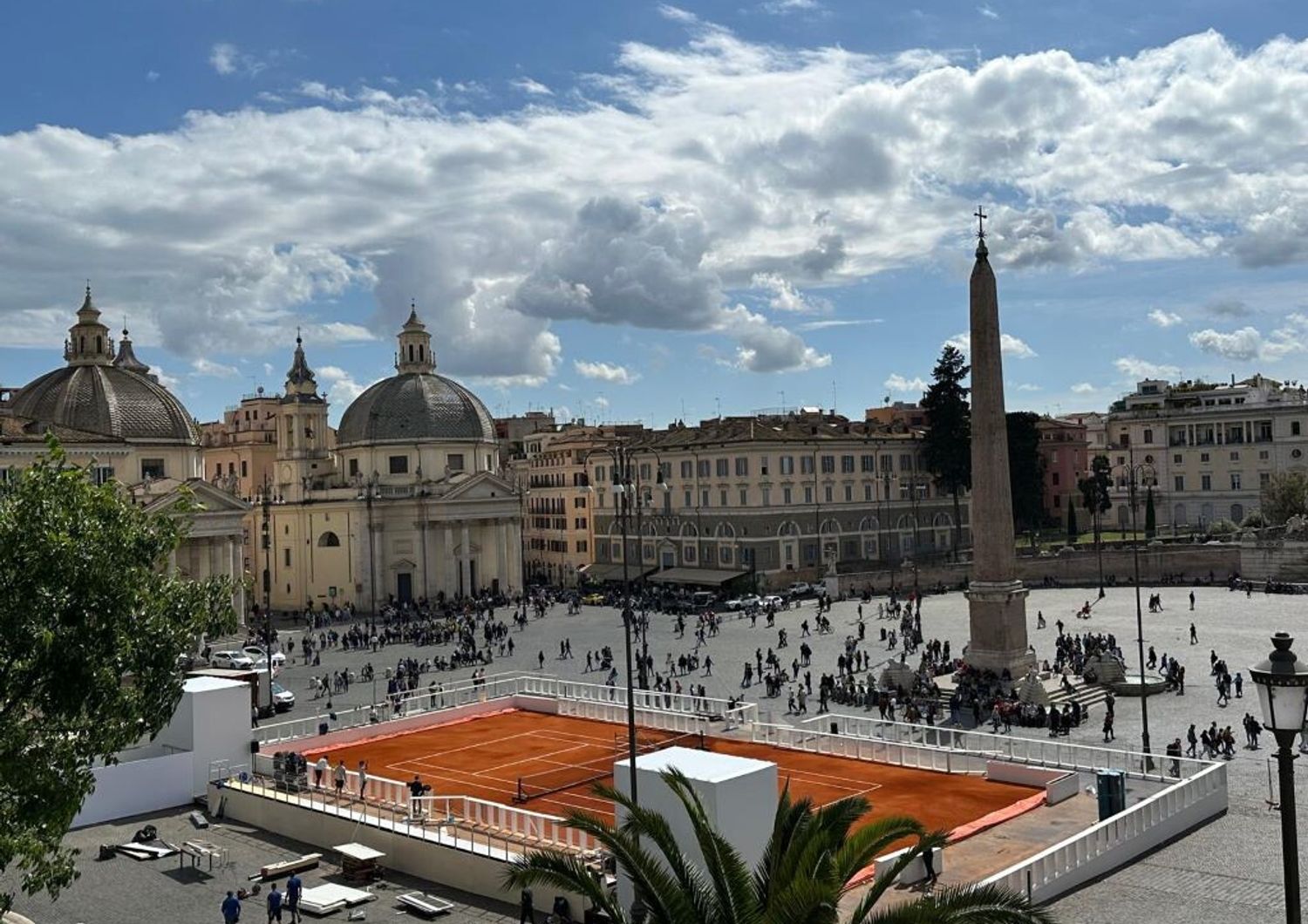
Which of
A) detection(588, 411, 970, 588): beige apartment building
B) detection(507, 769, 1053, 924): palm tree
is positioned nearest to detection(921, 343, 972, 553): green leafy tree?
detection(588, 411, 970, 588): beige apartment building

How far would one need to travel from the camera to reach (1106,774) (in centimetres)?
1969

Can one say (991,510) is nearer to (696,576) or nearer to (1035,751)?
(1035,751)

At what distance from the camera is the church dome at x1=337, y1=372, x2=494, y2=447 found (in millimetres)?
65688

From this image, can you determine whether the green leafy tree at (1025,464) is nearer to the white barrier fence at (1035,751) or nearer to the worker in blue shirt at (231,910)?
the white barrier fence at (1035,751)

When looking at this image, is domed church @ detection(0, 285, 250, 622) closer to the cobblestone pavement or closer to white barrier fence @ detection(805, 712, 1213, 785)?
the cobblestone pavement

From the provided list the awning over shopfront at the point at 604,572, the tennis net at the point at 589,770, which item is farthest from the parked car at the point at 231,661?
the awning over shopfront at the point at 604,572

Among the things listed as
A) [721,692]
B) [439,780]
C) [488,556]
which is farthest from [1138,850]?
[488,556]

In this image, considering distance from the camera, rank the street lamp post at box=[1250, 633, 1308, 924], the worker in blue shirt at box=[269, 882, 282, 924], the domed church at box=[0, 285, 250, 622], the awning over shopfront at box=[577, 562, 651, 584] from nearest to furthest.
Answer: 1. the street lamp post at box=[1250, 633, 1308, 924]
2. the worker in blue shirt at box=[269, 882, 282, 924]
3. the domed church at box=[0, 285, 250, 622]
4. the awning over shopfront at box=[577, 562, 651, 584]

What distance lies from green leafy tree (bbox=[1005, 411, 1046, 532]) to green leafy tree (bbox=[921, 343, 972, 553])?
3.59 meters

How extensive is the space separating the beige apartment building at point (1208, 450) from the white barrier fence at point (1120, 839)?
54.4 metres

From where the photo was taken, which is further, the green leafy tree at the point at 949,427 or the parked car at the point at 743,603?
the green leafy tree at the point at 949,427

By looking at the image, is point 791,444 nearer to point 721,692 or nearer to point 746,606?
point 746,606

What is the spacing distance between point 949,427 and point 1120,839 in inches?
1991

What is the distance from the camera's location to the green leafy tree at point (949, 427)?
221 ft
